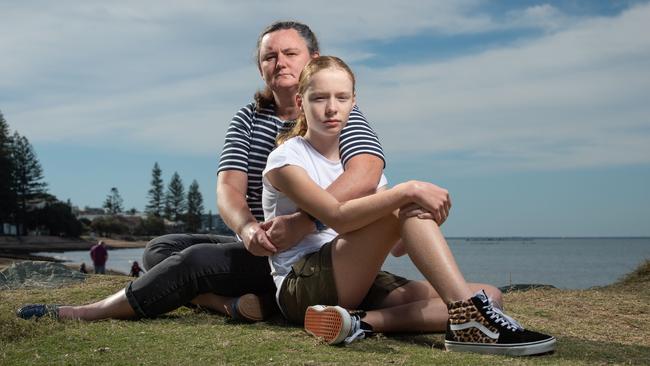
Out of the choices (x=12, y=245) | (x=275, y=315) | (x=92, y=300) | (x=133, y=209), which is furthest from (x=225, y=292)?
(x=133, y=209)

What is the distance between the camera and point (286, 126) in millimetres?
3814

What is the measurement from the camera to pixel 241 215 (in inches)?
138

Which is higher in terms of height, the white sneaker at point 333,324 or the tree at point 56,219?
the tree at point 56,219

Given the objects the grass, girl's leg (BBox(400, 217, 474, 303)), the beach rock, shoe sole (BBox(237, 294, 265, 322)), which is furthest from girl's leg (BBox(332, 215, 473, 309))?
the beach rock

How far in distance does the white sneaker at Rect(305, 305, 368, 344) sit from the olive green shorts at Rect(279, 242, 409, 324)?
0.10 metres

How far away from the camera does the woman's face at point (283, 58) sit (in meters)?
3.76

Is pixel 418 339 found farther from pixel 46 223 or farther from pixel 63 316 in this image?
Answer: pixel 46 223

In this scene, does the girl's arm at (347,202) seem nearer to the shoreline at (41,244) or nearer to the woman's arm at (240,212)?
the woman's arm at (240,212)

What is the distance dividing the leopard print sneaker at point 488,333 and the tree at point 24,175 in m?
62.1

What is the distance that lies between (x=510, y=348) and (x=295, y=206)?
1106mm

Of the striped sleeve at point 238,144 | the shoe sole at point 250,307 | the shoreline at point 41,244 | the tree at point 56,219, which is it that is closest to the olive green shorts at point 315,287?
the shoe sole at point 250,307

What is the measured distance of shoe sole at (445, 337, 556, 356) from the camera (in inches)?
109

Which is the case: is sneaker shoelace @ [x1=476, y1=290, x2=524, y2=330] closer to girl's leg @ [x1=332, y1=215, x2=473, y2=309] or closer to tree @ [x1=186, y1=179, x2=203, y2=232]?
girl's leg @ [x1=332, y1=215, x2=473, y2=309]

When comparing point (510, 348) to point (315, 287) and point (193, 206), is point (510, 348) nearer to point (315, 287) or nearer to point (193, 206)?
point (315, 287)
